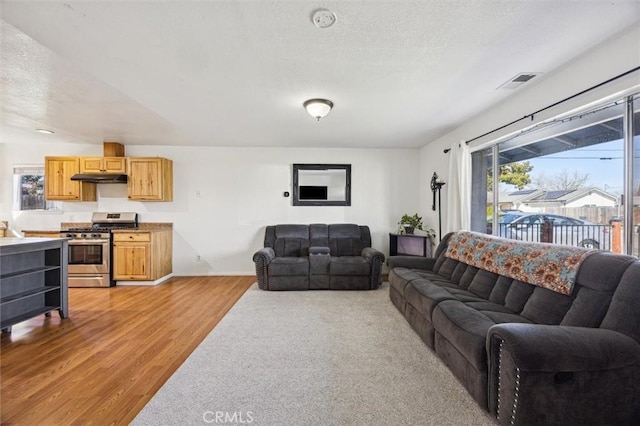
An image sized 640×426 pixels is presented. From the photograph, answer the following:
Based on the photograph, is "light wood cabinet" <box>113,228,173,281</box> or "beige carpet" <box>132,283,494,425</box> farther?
"light wood cabinet" <box>113,228,173,281</box>

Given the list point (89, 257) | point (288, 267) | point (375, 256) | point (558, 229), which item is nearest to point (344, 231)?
point (375, 256)

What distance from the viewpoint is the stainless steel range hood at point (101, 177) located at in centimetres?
459

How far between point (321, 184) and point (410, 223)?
6.01 ft

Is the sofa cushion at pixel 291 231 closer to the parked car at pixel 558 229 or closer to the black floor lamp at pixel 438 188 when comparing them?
the black floor lamp at pixel 438 188

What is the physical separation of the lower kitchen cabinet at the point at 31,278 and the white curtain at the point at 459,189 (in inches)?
195

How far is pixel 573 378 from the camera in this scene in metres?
1.34

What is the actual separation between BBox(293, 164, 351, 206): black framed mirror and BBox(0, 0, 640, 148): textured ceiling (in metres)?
1.63

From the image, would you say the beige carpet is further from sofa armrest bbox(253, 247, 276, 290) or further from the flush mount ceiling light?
the flush mount ceiling light

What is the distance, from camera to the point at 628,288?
1.50 m

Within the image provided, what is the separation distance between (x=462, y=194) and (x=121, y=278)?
549 centimetres

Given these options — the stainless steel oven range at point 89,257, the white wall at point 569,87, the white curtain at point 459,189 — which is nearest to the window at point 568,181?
the white wall at point 569,87

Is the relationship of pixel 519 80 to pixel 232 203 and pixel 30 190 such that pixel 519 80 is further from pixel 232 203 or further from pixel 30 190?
pixel 30 190

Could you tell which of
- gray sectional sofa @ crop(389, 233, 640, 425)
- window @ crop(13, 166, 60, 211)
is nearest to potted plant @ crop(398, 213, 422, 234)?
gray sectional sofa @ crop(389, 233, 640, 425)

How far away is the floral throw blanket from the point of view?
72.8 inches
